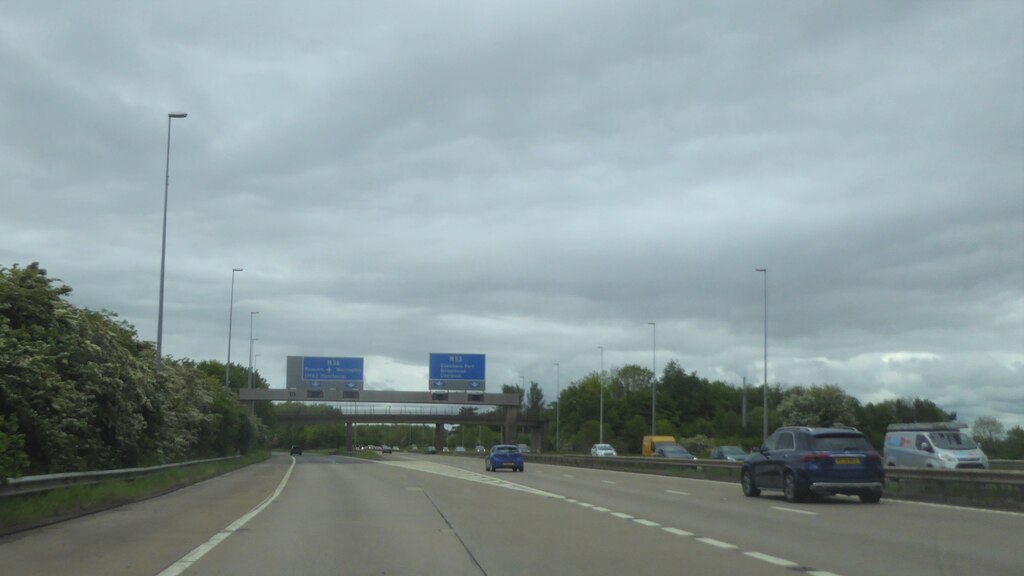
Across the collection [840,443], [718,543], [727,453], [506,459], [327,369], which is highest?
[327,369]

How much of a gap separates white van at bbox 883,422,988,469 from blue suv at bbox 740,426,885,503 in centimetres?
1121

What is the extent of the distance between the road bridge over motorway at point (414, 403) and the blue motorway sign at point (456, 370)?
1.96 metres

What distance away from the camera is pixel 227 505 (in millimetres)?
23703

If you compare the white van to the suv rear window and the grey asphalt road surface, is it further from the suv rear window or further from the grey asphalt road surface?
the suv rear window

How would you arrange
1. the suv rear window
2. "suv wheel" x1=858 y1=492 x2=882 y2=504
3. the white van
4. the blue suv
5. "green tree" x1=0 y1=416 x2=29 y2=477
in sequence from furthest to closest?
the white van → "suv wheel" x1=858 y1=492 x2=882 y2=504 → the suv rear window → the blue suv → "green tree" x1=0 y1=416 x2=29 y2=477

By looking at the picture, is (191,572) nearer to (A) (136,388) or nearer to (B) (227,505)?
(B) (227,505)

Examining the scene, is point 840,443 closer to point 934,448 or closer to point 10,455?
point 934,448

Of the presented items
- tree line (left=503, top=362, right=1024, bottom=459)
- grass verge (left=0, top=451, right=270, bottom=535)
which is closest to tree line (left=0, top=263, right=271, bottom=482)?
grass verge (left=0, top=451, right=270, bottom=535)

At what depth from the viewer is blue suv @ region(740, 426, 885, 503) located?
2278 cm

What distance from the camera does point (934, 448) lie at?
34469mm

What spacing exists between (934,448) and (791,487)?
13.6 m

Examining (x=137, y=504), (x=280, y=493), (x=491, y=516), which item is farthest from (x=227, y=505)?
(x=491, y=516)

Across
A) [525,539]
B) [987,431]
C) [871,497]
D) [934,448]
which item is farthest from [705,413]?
[525,539]

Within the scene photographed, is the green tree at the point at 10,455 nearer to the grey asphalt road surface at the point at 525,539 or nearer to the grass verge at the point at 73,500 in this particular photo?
the grass verge at the point at 73,500
